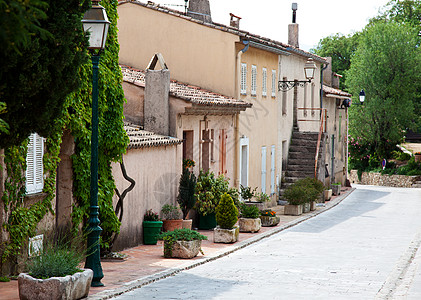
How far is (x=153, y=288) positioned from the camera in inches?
455

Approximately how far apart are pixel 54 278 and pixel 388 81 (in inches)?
1815

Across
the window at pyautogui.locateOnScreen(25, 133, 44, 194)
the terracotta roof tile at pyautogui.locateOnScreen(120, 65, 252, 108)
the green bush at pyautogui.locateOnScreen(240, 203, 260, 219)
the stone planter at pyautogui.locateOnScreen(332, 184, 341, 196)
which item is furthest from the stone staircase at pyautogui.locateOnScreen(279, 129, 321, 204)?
the window at pyautogui.locateOnScreen(25, 133, 44, 194)

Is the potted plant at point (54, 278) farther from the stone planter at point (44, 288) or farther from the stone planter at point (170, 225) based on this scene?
the stone planter at point (170, 225)

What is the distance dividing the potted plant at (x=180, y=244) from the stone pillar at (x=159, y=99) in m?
4.49

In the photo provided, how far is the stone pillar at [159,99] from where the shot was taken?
18828 millimetres

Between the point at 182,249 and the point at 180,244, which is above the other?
the point at 180,244

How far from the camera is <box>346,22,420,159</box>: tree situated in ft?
171

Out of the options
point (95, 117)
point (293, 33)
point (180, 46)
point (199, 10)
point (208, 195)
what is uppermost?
point (293, 33)

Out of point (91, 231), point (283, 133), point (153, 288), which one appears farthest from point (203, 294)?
point (283, 133)

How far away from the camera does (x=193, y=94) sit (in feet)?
69.1

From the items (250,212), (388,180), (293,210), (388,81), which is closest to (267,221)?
(250,212)

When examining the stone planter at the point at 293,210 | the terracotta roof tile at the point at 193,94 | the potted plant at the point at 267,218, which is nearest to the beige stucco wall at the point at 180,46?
the terracotta roof tile at the point at 193,94

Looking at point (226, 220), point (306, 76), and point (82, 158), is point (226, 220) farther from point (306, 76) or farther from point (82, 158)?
point (306, 76)

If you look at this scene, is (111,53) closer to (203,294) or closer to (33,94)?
(203,294)
